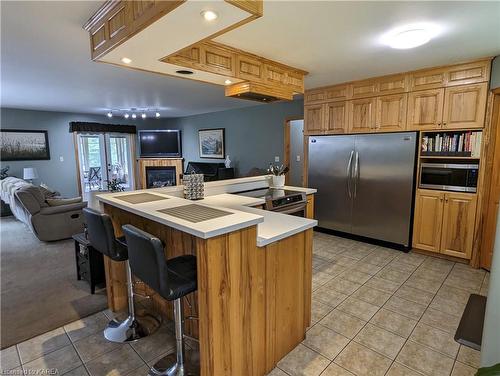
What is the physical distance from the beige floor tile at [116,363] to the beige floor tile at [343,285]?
194 centimetres

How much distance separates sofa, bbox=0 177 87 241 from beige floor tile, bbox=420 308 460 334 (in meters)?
4.90

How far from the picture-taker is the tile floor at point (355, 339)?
1907mm

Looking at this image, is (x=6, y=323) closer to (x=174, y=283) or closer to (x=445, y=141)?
(x=174, y=283)

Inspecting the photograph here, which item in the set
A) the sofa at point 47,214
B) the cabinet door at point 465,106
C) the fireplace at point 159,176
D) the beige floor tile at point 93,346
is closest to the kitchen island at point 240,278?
the beige floor tile at point 93,346

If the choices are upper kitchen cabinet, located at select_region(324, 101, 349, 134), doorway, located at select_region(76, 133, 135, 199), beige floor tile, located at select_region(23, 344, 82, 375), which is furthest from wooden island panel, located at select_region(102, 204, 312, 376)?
doorway, located at select_region(76, 133, 135, 199)

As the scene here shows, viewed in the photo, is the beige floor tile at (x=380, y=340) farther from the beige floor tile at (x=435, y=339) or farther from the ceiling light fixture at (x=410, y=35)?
the ceiling light fixture at (x=410, y=35)

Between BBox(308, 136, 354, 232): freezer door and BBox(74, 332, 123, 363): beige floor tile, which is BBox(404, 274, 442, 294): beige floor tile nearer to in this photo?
BBox(308, 136, 354, 232): freezer door

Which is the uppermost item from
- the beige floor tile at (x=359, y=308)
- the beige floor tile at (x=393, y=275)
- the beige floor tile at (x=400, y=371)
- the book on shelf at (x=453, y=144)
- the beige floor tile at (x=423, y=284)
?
the book on shelf at (x=453, y=144)

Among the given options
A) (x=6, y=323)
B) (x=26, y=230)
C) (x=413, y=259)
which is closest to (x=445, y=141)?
(x=413, y=259)

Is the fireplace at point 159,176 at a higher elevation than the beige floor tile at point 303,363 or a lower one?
higher

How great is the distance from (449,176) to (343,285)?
1.96 metres

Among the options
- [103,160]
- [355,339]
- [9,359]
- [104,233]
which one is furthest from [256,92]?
[103,160]

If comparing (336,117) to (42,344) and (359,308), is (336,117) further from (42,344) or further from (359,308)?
(42,344)

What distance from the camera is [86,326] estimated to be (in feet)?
7.72
